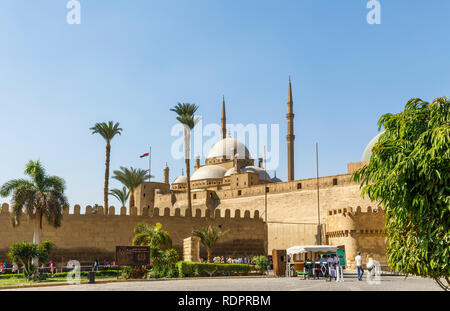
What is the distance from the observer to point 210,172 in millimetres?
58062

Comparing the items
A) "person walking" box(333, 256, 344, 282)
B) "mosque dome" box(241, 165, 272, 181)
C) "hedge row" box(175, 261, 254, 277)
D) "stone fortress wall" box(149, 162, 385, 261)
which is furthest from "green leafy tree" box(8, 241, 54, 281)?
"mosque dome" box(241, 165, 272, 181)

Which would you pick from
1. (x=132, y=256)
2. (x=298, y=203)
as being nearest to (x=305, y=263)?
(x=132, y=256)

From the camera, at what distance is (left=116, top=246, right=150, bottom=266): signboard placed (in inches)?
787

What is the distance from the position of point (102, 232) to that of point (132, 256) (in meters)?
12.0

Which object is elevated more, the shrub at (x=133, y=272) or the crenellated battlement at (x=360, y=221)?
the crenellated battlement at (x=360, y=221)

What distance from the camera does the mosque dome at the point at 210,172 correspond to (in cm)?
5750

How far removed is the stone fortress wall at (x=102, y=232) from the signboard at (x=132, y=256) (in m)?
11.3

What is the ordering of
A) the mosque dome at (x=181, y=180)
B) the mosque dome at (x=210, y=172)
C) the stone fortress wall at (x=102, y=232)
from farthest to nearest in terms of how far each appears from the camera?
1. the mosque dome at (x=181, y=180)
2. the mosque dome at (x=210, y=172)
3. the stone fortress wall at (x=102, y=232)

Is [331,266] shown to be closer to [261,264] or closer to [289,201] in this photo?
[261,264]

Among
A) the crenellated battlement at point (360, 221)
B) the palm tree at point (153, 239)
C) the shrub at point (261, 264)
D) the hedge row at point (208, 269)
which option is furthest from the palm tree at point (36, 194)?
the crenellated battlement at point (360, 221)

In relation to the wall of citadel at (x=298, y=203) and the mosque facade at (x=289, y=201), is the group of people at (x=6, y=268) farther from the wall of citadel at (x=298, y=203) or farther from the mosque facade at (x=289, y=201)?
the wall of citadel at (x=298, y=203)

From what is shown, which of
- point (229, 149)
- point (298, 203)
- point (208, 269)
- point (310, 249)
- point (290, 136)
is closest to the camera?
point (208, 269)
